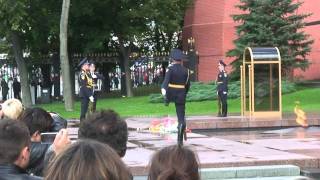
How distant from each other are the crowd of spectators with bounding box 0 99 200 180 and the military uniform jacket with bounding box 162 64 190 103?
931 cm

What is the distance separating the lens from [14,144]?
389cm

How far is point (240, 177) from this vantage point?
32.8ft

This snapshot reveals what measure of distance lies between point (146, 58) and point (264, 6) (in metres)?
13.0

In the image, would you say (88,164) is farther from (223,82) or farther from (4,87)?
(4,87)

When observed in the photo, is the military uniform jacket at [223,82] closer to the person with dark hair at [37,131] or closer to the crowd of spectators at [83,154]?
the person with dark hair at [37,131]

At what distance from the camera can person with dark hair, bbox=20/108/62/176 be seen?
488cm

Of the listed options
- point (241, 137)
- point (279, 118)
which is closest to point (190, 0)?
point (279, 118)

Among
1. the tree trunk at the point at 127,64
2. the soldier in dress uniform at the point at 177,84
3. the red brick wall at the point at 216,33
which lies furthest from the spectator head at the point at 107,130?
the tree trunk at the point at 127,64

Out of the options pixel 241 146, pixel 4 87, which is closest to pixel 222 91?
pixel 241 146

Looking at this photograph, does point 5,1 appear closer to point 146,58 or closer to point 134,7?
point 134,7

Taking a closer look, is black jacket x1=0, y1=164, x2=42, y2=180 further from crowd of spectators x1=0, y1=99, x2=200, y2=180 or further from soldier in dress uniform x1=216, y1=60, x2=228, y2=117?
soldier in dress uniform x1=216, y1=60, x2=228, y2=117

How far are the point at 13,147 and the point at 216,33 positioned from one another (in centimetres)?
3748

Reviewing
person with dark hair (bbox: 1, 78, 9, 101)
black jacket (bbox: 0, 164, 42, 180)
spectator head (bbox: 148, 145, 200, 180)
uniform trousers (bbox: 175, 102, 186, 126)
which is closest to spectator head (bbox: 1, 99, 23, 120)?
black jacket (bbox: 0, 164, 42, 180)

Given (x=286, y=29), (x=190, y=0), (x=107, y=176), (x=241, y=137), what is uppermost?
(x=190, y=0)
